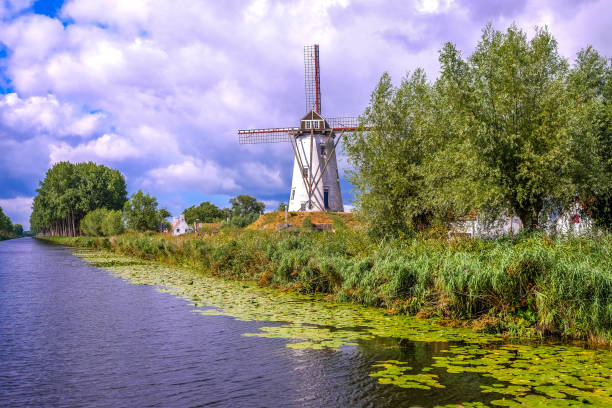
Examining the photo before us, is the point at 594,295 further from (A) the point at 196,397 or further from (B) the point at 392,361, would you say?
(A) the point at 196,397

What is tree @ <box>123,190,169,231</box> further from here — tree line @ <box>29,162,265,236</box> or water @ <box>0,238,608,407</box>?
water @ <box>0,238,608,407</box>

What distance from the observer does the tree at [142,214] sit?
6059 centimetres

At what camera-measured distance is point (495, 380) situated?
771cm

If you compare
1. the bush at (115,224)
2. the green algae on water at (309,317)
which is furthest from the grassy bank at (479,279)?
the bush at (115,224)

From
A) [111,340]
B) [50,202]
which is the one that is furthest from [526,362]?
[50,202]

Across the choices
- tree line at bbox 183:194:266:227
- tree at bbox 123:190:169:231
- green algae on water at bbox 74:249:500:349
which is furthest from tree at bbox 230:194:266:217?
green algae on water at bbox 74:249:500:349

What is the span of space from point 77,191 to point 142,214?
50.5 metres

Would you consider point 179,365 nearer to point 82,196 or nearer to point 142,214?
point 142,214

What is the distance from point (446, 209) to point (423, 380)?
13.0 metres

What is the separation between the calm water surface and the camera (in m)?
7.25

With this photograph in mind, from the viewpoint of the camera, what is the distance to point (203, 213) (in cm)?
12156

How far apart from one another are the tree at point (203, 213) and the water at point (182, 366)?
107086 millimetres

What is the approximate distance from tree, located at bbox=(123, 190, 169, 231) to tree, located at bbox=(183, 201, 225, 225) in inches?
2221

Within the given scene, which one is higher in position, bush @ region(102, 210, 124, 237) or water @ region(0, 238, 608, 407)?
bush @ region(102, 210, 124, 237)
